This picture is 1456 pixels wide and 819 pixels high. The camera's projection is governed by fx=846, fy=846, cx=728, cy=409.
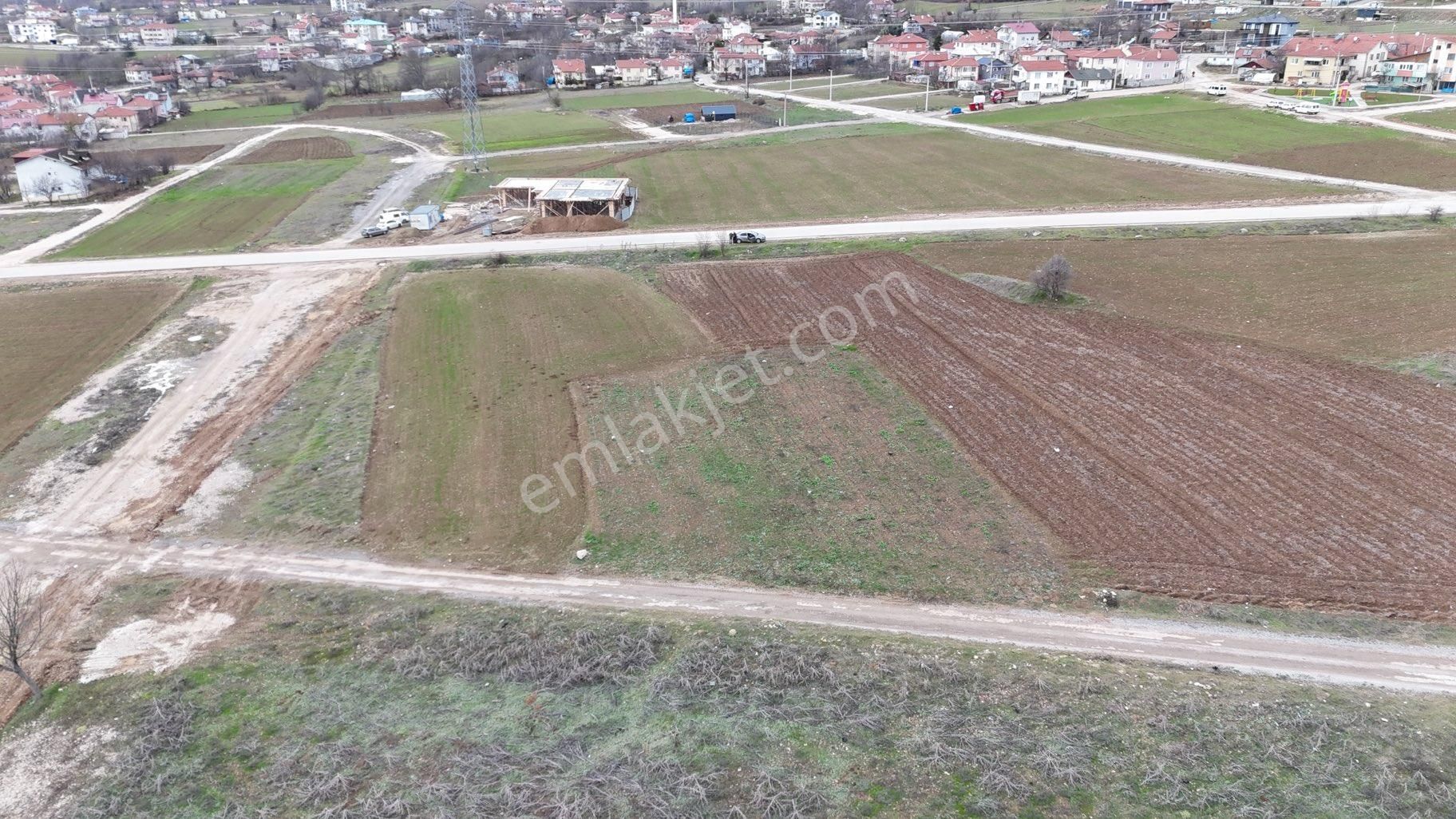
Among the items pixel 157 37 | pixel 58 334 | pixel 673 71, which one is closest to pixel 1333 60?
pixel 673 71

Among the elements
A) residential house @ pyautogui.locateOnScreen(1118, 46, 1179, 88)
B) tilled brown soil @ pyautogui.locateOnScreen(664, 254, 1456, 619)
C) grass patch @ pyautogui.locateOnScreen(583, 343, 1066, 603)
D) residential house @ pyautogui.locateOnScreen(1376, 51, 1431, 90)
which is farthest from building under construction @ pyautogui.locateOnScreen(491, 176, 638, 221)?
residential house @ pyautogui.locateOnScreen(1376, 51, 1431, 90)

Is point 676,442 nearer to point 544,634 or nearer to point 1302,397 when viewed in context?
A: point 544,634

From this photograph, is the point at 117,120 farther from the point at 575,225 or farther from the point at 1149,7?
the point at 1149,7

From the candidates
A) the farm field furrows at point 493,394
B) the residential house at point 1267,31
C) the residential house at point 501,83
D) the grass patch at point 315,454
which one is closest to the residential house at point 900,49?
the residential house at point 1267,31

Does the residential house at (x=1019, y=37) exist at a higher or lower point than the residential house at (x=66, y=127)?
higher

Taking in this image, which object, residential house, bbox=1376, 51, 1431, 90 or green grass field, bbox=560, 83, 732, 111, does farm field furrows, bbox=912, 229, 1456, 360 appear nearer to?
residential house, bbox=1376, 51, 1431, 90

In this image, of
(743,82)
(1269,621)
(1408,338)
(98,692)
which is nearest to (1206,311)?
(1408,338)

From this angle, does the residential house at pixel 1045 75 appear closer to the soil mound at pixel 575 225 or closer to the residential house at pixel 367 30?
the soil mound at pixel 575 225
